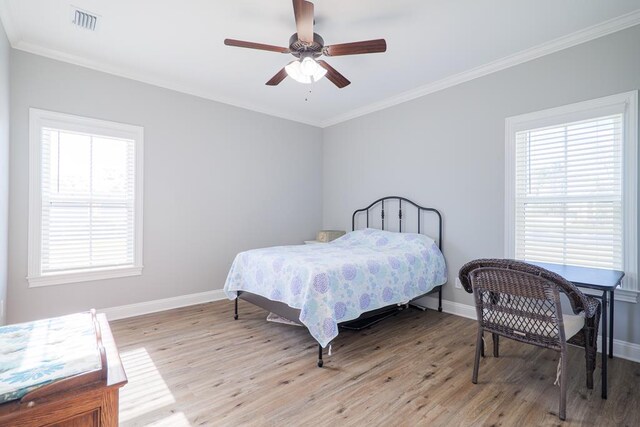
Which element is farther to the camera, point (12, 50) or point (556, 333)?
point (12, 50)

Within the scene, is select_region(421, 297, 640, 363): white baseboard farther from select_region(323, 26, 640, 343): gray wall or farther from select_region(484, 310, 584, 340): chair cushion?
select_region(484, 310, 584, 340): chair cushion

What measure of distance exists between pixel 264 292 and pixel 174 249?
1.59 m

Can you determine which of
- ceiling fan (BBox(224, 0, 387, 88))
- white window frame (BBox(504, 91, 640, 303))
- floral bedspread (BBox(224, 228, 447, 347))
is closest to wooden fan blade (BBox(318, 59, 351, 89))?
ceiling fan (BBox(224, 0, 387, 88))

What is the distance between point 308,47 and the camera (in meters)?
2.43

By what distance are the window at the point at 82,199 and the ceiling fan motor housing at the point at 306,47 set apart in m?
2.19

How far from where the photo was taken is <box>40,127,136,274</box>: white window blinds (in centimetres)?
308

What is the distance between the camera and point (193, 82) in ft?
12.3

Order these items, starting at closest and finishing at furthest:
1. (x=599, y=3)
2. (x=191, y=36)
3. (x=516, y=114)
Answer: (x=599, y=3) < (x=191, y=36) < (x=516, y=114)

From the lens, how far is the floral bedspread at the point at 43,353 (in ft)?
3.26

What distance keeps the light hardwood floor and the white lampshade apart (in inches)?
91.5

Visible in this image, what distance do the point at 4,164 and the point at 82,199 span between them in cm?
68

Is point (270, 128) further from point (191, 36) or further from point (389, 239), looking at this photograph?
point (389, 239)

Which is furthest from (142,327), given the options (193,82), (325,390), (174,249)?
(193,82)

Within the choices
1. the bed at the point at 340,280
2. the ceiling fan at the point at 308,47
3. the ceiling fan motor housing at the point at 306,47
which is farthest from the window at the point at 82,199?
the ceiling fan motor housing at the point at 306,47
